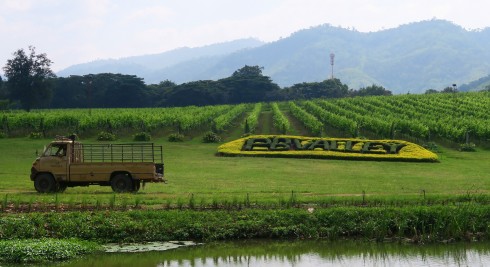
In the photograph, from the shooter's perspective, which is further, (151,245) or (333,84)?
(333,84)

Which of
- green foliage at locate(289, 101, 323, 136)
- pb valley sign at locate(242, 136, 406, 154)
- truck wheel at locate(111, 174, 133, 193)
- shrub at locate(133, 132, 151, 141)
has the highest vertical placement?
green foliage at locate(289, 101, 323, 136)

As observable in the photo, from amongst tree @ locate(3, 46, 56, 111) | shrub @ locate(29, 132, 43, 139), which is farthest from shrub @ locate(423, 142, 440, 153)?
tree @ locate(3, 46, 56, 111)

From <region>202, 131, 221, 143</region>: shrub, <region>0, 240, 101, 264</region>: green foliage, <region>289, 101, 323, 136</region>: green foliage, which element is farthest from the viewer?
<region>289, 101, 323, 136</region>: green foliage

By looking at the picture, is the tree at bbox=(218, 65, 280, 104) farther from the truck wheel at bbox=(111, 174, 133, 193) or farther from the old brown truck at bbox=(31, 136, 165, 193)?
the truck wheel at bbox=(111, 174, 133, 193)

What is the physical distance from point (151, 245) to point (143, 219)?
58.2 inches

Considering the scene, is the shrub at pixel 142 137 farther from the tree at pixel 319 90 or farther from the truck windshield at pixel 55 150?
the tree at pixel 319 90

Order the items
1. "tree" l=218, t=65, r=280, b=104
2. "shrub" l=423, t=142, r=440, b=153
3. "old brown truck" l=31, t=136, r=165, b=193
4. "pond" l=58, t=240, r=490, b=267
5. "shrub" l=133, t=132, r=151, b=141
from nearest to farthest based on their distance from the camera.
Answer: "pond" l=58, t=240, r=490, b=267 < "old brown truck" l=31, t=136, r=165, b=193 < "shrub" l=423, t=142, r=440, b=153 < "shrub" l=133, t=132, r=151, b=141 < "tree" l=218, t=65, r=280, b=104

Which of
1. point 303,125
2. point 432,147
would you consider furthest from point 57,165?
point 303,125

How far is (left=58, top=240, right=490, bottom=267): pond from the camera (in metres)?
19.9

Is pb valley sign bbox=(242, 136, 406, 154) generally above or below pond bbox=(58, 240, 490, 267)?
above

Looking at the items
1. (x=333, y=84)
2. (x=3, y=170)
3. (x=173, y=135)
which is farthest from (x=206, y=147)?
(x=333, y=84)

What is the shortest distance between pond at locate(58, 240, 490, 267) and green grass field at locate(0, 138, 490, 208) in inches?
144

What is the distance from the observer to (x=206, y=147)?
180 ft

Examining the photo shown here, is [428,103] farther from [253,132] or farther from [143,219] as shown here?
[143,219]
